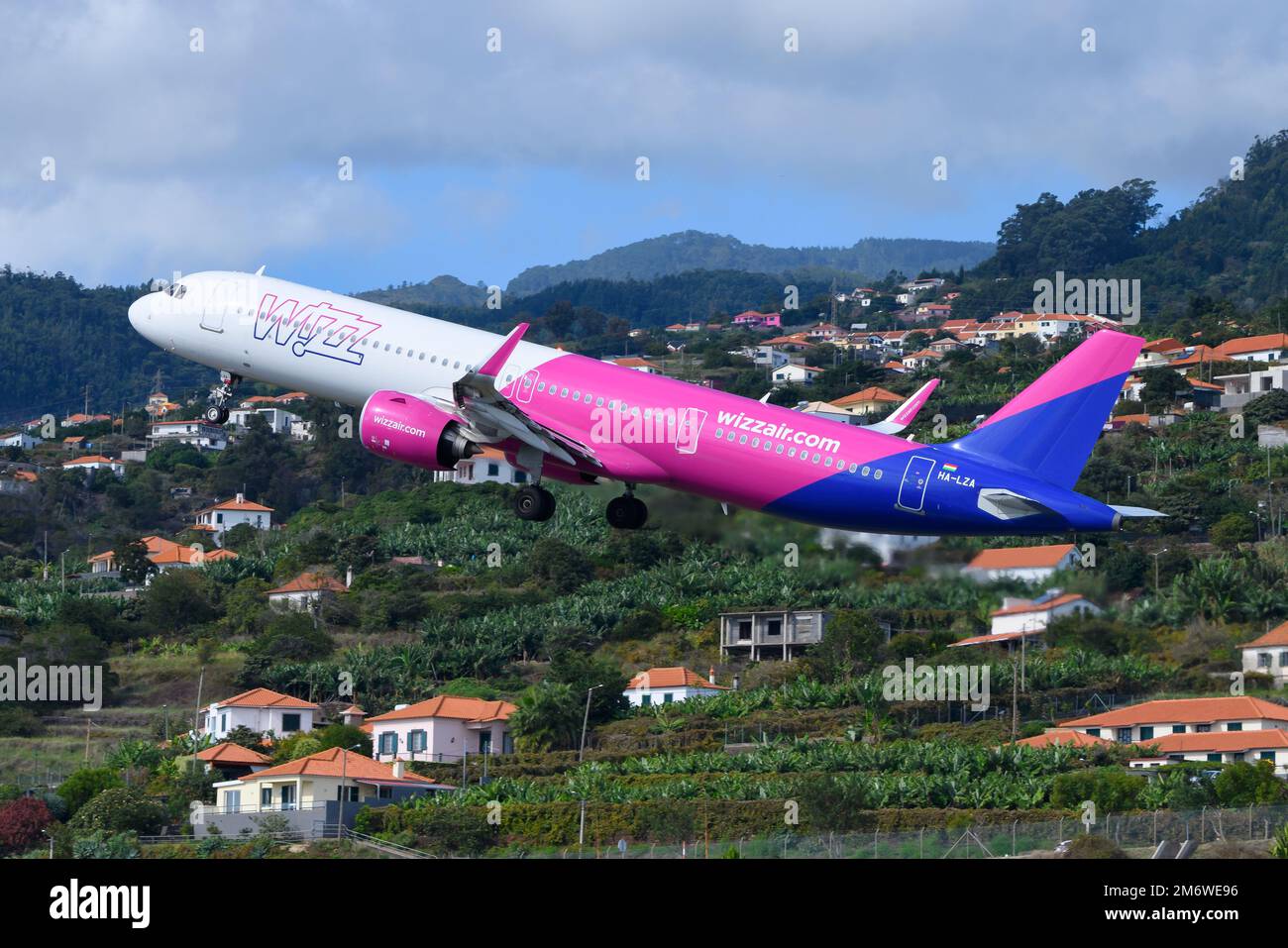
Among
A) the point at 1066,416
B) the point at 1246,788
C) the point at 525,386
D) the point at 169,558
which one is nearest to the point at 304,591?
the point at 169,558

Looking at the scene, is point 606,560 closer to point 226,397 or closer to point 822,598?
point 822,598

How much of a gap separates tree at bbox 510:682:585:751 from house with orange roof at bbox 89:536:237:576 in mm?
66694

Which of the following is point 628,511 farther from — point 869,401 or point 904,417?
point 869,401

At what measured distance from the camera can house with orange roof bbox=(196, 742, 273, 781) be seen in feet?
301

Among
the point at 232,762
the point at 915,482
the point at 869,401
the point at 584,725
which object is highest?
the point at 869,401

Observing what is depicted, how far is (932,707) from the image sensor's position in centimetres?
9250

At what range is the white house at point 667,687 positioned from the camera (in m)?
102

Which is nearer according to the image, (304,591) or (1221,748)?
(1221,748)

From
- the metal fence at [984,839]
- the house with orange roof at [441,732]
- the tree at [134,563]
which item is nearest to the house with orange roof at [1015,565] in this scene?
the metal fence at [984,839]

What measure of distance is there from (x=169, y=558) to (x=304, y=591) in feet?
105

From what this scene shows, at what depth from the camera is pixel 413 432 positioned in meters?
43.2

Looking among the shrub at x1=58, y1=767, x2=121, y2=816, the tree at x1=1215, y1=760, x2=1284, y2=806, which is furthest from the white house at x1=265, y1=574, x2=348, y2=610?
the tree at x1=1215, y1=760, x2=1284, y2=806
